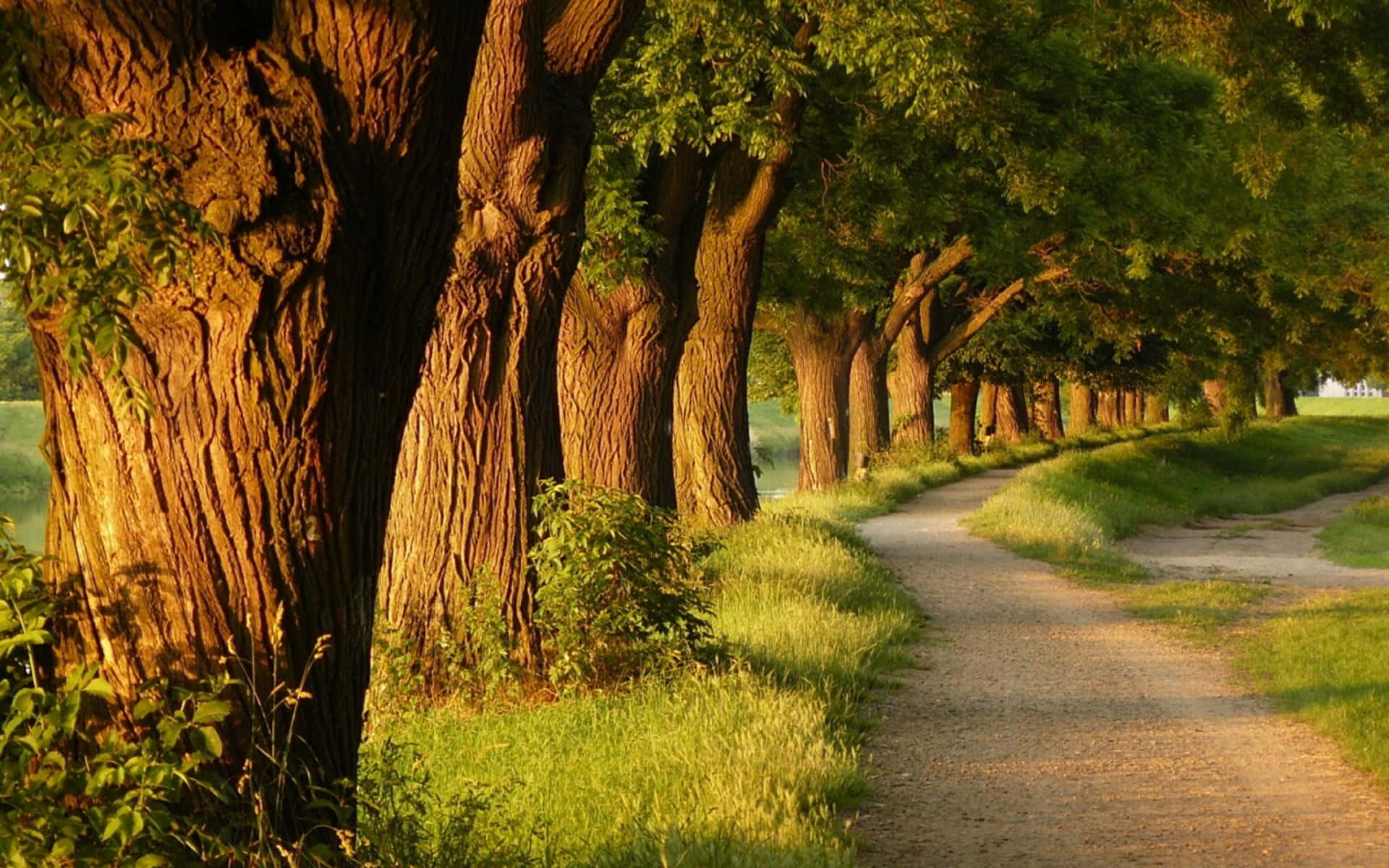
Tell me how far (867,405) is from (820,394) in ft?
20.4

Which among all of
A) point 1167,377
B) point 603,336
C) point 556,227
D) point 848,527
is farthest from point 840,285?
point 1167,377

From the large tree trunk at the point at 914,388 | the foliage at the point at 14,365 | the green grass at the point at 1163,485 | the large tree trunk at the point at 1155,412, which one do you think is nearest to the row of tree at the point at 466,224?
the green grass at the point at 1163,485

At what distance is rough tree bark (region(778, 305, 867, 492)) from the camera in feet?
103

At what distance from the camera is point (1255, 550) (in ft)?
82.8

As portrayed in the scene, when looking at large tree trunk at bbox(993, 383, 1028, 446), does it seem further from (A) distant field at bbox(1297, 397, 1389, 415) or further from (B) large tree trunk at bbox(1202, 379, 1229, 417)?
(A) distant field at bbox(1297, 397, 1389, 415)

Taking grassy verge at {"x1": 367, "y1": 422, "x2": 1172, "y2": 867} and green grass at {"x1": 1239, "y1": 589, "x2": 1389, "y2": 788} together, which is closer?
grassy verge at {"x1": 367, "y1": 422, "x2": 1172, "y2": 867}

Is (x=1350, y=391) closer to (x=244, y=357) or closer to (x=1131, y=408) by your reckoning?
(x=1131, y=408)

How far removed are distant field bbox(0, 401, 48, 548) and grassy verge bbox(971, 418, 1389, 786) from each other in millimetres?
27675

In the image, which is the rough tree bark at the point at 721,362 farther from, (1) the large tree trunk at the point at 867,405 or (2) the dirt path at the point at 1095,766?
(1) the large tree trunk at the point at 867,405

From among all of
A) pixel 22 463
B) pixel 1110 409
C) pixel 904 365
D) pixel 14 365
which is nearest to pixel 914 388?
pixel 904 365

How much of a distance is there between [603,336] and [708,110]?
2.53m

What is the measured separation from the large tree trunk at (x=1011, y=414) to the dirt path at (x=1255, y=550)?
1493 cm

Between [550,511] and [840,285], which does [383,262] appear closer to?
[550,511]

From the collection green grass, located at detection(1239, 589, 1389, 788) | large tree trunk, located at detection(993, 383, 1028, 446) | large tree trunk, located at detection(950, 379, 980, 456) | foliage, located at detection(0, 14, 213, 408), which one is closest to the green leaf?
foliage, located at detection(0, 14, 213, 408)
